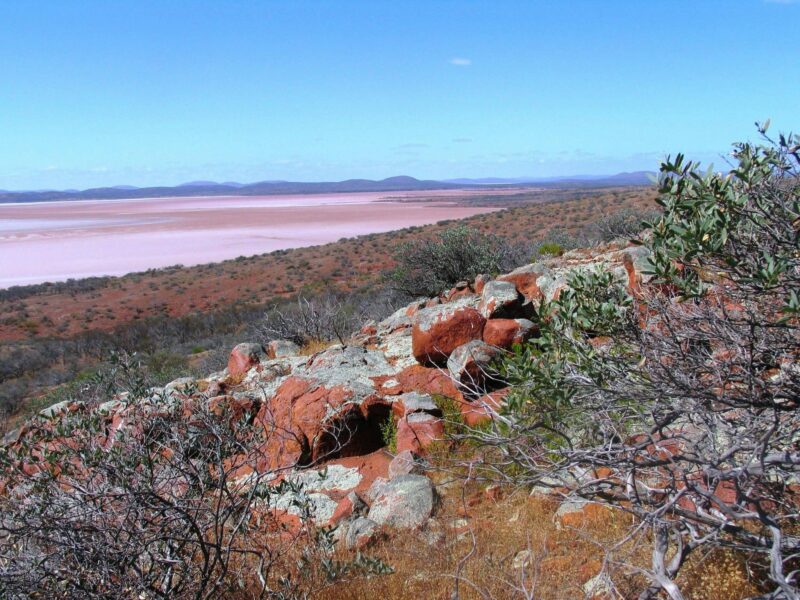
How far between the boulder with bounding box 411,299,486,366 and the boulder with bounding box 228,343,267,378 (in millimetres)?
2553

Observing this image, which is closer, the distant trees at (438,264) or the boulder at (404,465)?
the boulder at (404,465)

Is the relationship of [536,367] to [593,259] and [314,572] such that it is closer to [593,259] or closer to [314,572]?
[314,572]

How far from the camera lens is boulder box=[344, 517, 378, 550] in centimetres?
373

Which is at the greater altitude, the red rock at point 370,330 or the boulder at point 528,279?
the boulder at point 528,279

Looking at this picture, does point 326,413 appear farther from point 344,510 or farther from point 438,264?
point 438,264

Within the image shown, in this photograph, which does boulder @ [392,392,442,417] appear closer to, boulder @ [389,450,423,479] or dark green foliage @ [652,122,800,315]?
boulder @ [389,450,423,479]

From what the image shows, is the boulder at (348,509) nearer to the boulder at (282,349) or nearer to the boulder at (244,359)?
the boulder at (244,359)

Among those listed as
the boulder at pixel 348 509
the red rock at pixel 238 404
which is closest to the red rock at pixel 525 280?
the red rock at pixel 238 404

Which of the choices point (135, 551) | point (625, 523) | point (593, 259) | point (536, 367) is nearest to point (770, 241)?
point (536, 367)

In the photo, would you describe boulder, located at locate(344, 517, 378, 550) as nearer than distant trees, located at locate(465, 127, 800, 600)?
No

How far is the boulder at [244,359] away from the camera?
7.56m

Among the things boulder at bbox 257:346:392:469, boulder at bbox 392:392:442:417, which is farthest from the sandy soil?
boulder at bbox 392:392:442:417

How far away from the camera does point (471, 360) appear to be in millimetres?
5348

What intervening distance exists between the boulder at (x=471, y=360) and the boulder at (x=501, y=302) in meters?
0.73
